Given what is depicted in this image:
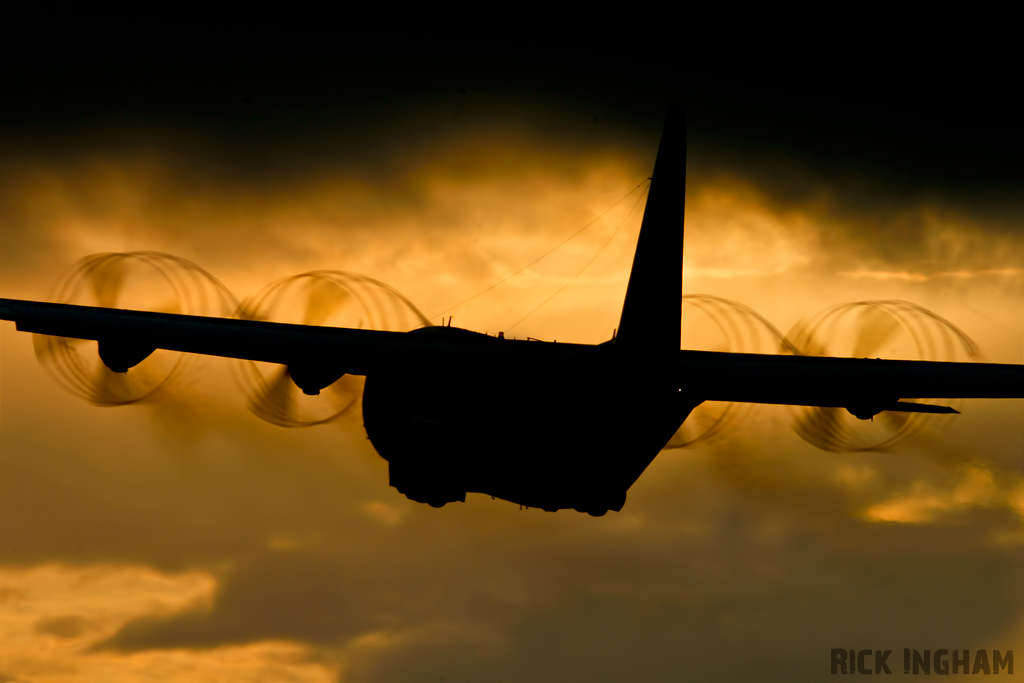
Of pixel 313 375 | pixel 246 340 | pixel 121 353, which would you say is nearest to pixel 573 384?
pixel 313 375

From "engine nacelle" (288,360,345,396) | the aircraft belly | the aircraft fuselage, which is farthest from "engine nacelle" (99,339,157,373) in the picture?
the aircraft belly

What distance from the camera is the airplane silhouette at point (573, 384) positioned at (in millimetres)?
26562

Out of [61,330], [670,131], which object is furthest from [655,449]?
[61,330]

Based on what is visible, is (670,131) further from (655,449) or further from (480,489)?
(480,489)

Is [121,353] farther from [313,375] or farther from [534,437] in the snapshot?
[534,437]

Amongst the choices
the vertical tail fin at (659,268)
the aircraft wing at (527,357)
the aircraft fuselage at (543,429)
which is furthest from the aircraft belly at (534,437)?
the vertical tail fin at (659,268)

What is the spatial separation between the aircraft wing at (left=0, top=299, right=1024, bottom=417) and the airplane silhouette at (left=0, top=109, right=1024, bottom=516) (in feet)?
0.16

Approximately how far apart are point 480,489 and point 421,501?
2317 millimetres

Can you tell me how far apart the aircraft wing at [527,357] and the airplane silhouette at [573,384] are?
0.16 feet

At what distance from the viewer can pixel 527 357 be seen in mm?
27984

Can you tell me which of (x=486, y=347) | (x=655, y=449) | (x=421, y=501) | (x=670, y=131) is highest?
(x=670, y=131)

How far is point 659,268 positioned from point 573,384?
14.9 ft

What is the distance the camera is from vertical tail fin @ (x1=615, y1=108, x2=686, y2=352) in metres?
26.1

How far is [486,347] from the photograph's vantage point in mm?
29016
